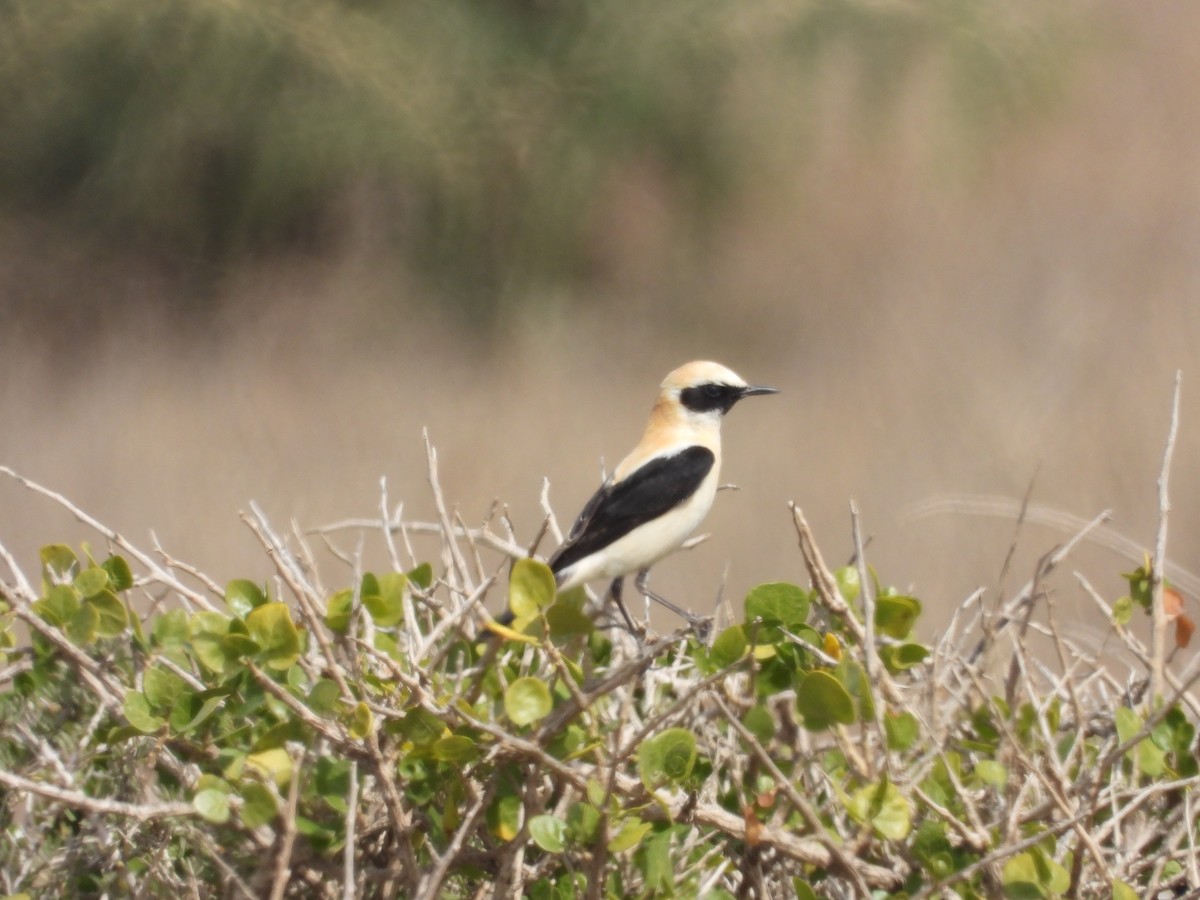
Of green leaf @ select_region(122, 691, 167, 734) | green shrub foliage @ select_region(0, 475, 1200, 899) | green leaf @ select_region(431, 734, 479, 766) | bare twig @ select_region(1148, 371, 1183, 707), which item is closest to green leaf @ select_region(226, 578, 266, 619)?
green shrub foliage @ select_region(0, 475, 1200, 899)

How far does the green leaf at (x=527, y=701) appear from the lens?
0.72 meters

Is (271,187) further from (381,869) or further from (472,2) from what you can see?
(381,869)

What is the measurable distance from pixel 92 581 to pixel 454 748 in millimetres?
302

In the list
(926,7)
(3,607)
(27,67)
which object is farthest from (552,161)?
(3,607)

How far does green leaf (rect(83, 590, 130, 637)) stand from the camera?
87 centimetres

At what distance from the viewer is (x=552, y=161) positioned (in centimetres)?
394

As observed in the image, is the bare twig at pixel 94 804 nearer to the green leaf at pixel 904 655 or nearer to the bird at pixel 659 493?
the green leaf at pixel 904 655

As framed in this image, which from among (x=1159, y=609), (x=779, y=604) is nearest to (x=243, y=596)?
(x=779, y=604)

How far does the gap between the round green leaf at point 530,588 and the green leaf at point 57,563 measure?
0.41 meters

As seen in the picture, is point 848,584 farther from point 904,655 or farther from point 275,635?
point 275,635

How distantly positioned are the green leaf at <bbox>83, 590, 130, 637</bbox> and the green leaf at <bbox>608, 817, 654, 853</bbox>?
373mm

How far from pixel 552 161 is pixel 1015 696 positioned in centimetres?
327

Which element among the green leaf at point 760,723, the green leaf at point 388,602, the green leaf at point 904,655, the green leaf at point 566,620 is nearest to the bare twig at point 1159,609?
the green leaf at point 904,655

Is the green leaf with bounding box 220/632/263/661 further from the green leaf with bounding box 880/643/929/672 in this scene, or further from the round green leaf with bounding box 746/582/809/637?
the green leaf with bounding box 880/643/929/672
